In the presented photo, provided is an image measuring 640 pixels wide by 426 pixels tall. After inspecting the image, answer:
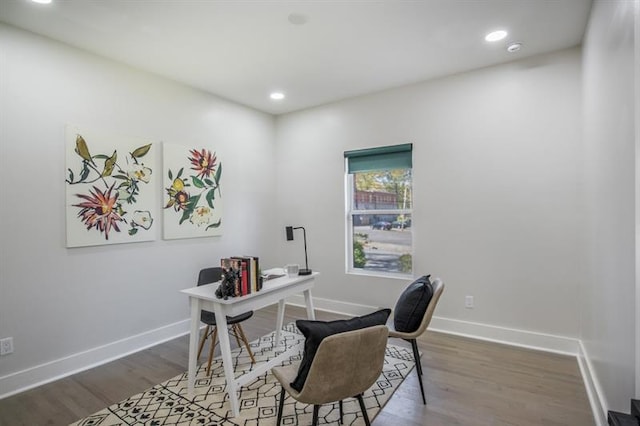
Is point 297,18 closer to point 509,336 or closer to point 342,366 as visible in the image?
point 342,366

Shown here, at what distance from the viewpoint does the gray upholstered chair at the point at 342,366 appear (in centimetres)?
160

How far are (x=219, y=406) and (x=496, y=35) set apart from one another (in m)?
3.68

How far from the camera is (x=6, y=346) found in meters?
2.56

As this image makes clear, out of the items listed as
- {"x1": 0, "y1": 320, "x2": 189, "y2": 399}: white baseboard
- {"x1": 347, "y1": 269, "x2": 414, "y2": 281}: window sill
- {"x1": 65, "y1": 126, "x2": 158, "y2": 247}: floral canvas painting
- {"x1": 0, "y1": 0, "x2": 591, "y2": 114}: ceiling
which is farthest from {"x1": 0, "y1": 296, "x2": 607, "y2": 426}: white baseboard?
{"x1": 0, "y1": 0, "x2": 591, "y2": 114}: ceiling

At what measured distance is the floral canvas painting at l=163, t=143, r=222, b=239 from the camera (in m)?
3.64

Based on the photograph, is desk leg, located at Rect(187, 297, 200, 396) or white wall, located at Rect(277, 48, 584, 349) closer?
desk leg, located at Rect(187, 297, 200, 396)

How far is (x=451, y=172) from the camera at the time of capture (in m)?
3.72

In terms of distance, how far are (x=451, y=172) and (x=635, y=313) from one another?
2487 mm

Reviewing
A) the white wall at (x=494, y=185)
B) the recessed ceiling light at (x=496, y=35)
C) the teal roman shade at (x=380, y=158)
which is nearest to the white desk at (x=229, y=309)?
the white wall at (x=494, y=185)

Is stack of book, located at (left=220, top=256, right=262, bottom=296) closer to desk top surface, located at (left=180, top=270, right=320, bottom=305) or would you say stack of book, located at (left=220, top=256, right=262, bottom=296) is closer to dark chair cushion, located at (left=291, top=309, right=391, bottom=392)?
desk top surface, located at (left=180, top=270, right=320, bottom=305)

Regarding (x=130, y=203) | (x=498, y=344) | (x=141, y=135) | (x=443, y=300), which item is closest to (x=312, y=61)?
(x=141, y=135)

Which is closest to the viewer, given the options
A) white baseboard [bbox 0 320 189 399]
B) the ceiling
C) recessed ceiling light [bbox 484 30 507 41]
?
the ceiling

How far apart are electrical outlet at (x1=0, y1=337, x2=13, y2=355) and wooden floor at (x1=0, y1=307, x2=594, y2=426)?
1.11ft

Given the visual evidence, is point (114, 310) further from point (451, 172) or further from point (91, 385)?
point (451, 172)
